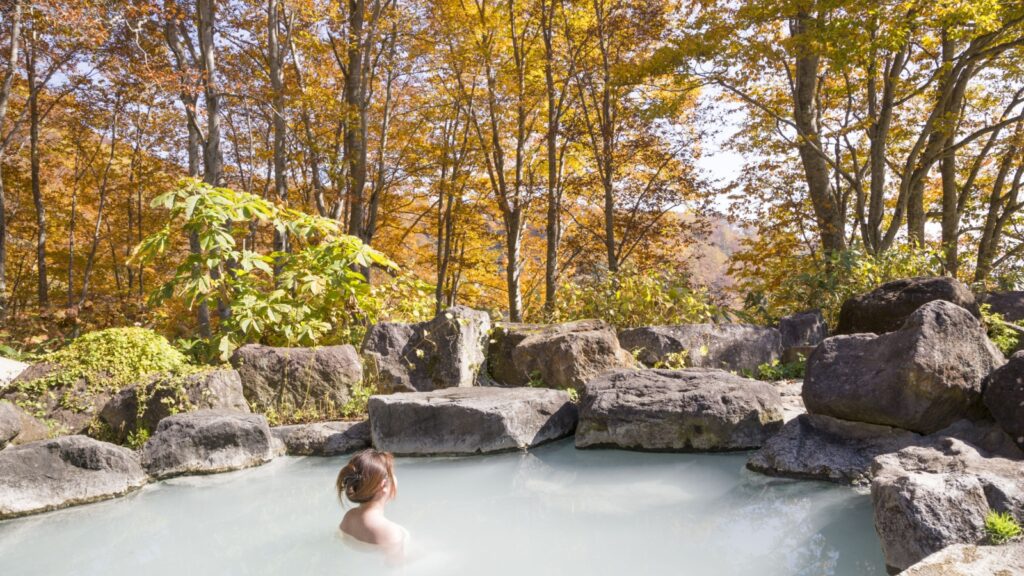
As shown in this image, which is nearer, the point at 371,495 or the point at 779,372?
the point at 371,495

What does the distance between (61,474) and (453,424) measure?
104 inches

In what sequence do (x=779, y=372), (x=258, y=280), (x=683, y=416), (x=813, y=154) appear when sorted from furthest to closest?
(x=813, y=154) → (x=779, y=372) → (x=258, y=280) → (x=683, y=416)

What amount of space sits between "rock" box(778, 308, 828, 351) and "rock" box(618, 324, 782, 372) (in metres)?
0.40

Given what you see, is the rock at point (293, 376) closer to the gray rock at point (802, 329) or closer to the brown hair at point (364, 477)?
the brown hair at point (364, 477)

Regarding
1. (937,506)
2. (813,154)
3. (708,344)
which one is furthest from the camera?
(813,154)

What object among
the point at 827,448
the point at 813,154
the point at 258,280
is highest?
the point at 813,154

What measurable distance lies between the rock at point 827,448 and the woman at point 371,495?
2.55m

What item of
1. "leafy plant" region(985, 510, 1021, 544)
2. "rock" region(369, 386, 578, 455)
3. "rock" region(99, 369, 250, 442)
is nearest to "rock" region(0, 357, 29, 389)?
"rock" region(99, 369, 250, 442)

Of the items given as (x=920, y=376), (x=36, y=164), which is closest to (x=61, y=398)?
(x=920, y=376)

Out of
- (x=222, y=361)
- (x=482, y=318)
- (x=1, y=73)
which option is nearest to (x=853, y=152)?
(x=482, y=318)

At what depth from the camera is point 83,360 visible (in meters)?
5.11

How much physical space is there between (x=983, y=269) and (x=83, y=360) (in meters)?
14.7

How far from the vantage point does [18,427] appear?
432cm

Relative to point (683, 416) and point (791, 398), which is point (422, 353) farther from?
point (791, 398)
